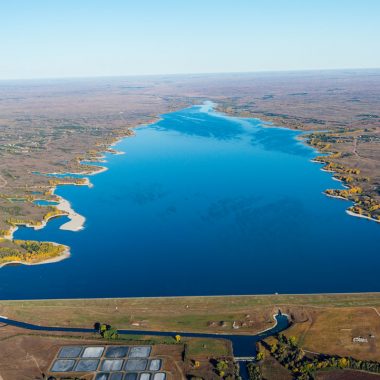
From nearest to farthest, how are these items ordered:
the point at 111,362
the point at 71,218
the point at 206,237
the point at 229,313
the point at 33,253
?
the point at 111,362, the point at 229,313, the point at 33,253, the point at 206,237, the point at 71,218

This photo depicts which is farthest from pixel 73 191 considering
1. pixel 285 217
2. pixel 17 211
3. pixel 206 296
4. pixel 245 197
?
pixel 206 296

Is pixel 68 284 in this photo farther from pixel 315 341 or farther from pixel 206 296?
pixel 315 341

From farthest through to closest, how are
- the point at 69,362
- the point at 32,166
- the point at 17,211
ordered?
the point at 32,166 < the point at 17,211 < the point at 69,362

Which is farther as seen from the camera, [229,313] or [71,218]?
[71,218]

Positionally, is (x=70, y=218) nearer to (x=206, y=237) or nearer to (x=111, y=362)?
(x=206, y=237)

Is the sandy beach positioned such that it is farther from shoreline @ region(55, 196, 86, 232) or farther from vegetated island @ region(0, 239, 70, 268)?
vegetated island @ region(0, 239, 70, 268)

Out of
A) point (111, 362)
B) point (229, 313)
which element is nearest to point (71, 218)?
point (229, 313)

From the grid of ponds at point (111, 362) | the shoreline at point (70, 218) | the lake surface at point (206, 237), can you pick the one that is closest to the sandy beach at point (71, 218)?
the shoreline at point (70, 218)
